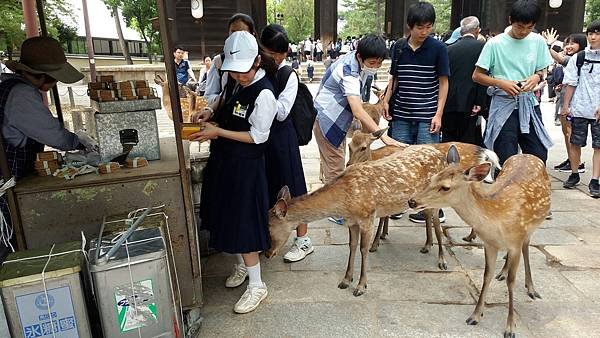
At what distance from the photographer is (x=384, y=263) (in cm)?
390

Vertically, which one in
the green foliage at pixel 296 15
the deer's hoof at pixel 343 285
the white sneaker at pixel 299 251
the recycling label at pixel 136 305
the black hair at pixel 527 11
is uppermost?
the green foliage at pixel 296 15

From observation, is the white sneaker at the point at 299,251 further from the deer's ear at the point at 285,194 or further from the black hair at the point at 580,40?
the black hair at the point at 580,40

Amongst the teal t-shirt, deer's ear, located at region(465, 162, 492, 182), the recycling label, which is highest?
the teal t-shirt

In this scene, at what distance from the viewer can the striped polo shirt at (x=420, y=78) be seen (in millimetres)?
4152

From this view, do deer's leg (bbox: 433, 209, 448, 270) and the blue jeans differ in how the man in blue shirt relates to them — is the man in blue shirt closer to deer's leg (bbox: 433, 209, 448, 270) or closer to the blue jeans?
the blue jeans

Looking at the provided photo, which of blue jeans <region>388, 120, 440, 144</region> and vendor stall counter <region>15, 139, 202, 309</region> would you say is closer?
vendor stall counter <region>15, 139, 202, 309</region>

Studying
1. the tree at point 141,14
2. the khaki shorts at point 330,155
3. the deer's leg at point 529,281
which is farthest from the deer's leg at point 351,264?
the tree at point 141,14

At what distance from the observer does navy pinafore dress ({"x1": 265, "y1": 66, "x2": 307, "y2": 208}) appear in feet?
11.1

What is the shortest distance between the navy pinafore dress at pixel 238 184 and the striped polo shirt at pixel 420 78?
1817 mm

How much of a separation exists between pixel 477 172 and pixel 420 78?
1774 millimetres

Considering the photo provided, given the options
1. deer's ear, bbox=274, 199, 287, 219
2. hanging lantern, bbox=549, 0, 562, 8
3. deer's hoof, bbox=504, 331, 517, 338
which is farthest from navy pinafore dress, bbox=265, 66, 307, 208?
hanging lantern, bbox=549, 0, 562, 8

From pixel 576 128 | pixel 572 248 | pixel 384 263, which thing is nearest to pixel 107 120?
pixel 384 263

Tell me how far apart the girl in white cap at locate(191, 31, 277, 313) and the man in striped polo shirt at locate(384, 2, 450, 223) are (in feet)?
5.96

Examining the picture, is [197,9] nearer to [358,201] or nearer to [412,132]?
[412,132]
